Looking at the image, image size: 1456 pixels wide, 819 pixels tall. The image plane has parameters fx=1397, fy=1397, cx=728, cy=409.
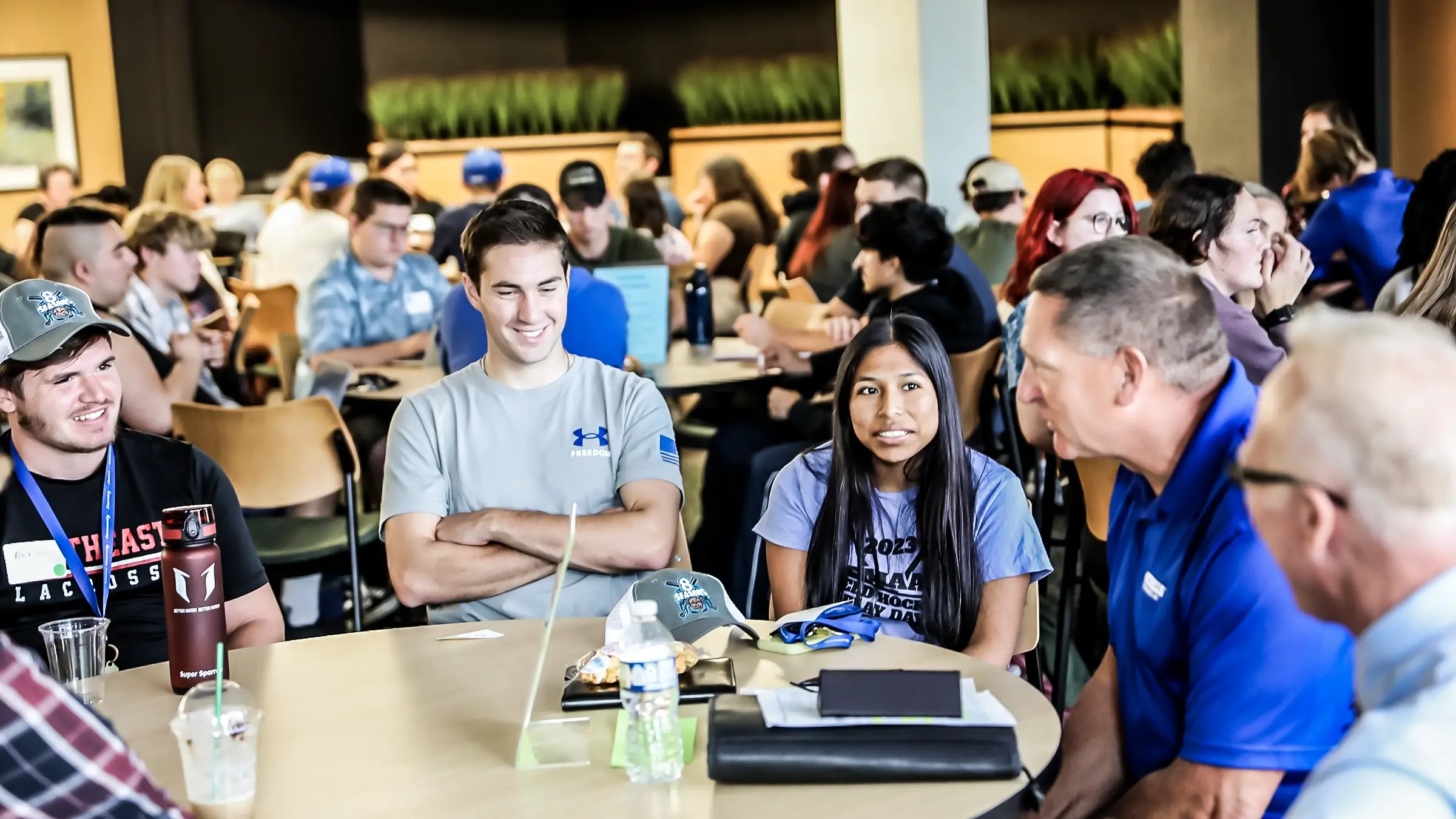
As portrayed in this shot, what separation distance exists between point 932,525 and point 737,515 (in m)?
2.28

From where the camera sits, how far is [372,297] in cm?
537

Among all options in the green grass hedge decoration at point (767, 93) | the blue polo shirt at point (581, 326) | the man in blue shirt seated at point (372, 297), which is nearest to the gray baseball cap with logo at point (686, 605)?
the blue polo shirt at point (581, 326)

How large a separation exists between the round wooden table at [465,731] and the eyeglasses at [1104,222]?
244 centimetres

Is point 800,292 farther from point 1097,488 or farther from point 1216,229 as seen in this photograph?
point 1097,488

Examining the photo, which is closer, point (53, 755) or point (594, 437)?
point (53, 755)

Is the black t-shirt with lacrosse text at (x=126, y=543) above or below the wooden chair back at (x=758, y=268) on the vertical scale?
below

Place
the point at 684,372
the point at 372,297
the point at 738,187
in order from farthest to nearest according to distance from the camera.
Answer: the point at 738,187, the point at 372,297, the point at 684,372

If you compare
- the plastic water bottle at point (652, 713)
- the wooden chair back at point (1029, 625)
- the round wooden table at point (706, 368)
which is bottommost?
the wooden chair back at point (1029, 625)

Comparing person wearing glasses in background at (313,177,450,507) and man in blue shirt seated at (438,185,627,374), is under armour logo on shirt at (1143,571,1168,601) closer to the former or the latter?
man in blue shirt seated at (438,185,627,374)

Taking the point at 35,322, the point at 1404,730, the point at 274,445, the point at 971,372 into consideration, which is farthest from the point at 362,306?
the point at 1404,730

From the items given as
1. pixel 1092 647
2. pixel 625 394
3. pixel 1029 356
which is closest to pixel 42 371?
pixel 625 394

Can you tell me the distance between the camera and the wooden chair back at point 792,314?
5.30m

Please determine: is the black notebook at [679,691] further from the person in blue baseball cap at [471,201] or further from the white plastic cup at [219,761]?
the person in blue baseball cap at [471,201]

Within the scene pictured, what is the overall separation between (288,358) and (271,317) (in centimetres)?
100
